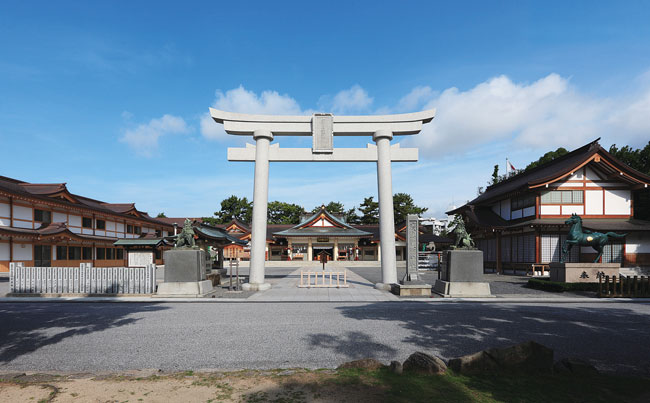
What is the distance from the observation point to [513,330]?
8.30m

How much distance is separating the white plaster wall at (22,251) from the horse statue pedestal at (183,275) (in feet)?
66.0

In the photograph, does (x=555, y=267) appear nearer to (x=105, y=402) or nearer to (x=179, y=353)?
(x=179, y=353)

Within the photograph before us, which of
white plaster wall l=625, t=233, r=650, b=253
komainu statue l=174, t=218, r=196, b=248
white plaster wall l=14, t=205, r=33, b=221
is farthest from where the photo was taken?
white plaster wall l=14, t=205, r=33, b=221

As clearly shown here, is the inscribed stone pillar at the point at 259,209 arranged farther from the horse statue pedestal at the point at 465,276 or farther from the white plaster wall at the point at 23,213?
the white plaster wall at the point at 23,213

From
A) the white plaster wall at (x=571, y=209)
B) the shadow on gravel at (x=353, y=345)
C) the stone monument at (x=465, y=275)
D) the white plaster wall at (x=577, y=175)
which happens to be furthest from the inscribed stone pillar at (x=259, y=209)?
the white plaster wall at (x=577, y=175)

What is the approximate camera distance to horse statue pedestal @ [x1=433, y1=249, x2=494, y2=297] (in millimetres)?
13898

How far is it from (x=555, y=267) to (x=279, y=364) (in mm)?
16923

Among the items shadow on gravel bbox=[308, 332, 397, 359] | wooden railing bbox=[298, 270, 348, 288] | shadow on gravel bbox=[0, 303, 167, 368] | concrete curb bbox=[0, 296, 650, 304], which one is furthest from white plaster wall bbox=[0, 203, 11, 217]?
shadow on gravel bbox=[308, 332, 397, 359]

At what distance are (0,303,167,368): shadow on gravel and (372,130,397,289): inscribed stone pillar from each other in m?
9.27

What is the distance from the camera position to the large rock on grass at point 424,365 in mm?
4930

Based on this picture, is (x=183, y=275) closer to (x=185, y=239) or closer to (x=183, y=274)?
(x=183, y=274)

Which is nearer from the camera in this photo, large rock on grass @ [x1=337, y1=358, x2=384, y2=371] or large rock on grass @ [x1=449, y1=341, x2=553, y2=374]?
large rock on grass @ [x1=449, y1=341, x2=553, y2=374]

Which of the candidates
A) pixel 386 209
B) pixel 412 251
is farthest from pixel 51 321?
pixel 412 251

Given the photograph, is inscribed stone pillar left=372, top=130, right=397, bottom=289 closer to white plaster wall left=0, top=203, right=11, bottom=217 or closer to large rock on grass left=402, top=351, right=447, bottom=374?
large rock on grass left=402, top=351, right=447, bottom=374
